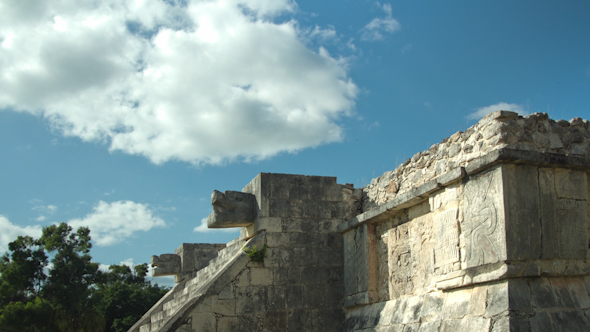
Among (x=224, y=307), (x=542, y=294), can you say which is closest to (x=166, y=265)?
(x=224, y=307)

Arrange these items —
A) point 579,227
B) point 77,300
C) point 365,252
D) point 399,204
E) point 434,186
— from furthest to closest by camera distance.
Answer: point 77,300
point 365,252
point 399,204
point 434,186
point 579,227

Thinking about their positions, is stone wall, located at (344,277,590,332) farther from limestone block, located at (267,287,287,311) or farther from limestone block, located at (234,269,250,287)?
limestone block, located at (234,269,250,287)

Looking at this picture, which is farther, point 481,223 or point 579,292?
point 481,223

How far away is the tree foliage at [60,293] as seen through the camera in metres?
17.7

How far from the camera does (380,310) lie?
680cm

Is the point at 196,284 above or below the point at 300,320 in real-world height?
above

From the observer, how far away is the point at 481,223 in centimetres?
513

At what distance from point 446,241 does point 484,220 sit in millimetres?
635

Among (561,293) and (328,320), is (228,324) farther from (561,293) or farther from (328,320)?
(561,293)

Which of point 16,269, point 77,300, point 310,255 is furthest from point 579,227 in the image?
→ point 16,269

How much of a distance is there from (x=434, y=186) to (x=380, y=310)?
6.34 feet

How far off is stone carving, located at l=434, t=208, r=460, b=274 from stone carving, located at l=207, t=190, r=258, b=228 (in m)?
3.02

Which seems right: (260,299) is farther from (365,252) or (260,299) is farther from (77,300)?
(77,300)

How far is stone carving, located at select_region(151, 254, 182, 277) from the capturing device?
12.1 metres
